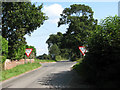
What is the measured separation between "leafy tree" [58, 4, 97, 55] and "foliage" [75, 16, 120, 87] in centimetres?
3541

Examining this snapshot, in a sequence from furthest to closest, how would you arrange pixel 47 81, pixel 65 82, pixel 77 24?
pixel 77 24
pixel 47 81
pixel 65 82

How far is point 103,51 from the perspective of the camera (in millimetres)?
8188

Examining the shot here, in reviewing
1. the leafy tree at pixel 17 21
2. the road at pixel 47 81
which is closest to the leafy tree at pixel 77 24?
the leafy tree at pixel 17 21

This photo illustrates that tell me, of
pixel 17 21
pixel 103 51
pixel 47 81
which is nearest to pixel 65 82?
pixel 47 81

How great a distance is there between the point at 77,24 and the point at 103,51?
3876 centimetres

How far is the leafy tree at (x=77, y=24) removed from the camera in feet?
152

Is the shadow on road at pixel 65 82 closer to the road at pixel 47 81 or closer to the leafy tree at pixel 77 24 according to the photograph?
the road at pixel 47 81

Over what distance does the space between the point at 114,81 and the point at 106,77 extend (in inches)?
19.5

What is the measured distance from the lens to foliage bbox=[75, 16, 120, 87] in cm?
635

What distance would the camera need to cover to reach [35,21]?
25.0 meters

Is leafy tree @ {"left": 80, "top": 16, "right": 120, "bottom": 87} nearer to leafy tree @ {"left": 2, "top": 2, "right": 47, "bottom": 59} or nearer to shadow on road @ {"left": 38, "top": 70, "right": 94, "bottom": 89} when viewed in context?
shadow on road @ {"left": 38, "top": 70, "right": 94, "bottom": 89}

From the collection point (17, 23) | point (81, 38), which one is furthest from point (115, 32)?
point (81, 38)

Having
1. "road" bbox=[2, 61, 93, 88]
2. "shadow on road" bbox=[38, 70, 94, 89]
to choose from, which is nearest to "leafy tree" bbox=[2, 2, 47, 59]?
"road" bbox=[2, 61, 93, 88]

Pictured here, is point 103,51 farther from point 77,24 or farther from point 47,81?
point 77,24
